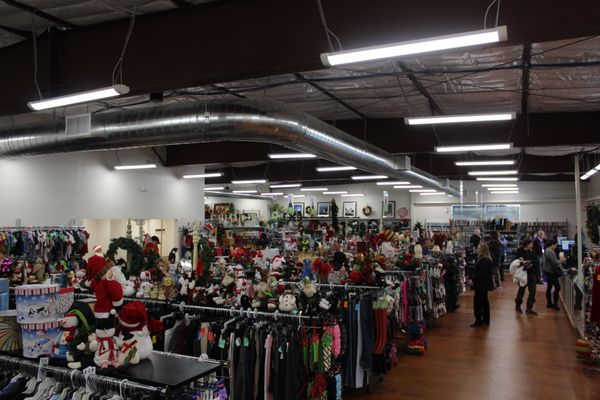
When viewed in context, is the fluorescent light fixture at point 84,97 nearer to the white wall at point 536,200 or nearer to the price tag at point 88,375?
the price tag at point 88,375

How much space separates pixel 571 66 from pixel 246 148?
24.2 ft

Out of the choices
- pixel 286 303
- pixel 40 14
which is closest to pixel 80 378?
pixel 286 303

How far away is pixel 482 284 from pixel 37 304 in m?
8.12

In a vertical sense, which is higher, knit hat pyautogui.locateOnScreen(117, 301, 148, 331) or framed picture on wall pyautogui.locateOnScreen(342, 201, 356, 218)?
framed picture on wall pyautogui.locateOnScreen(342, 201, 356, 218)

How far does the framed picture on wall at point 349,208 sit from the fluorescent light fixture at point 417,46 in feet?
65.6

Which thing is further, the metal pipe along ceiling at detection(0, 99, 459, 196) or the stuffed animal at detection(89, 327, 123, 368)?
the metal pipe along ceiling at detection(0, 99, 459, 196)

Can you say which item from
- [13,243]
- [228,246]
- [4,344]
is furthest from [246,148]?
[4,344]

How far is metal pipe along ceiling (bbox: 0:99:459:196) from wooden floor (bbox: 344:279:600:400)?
3514mm

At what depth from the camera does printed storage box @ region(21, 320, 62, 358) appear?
316 centimetres

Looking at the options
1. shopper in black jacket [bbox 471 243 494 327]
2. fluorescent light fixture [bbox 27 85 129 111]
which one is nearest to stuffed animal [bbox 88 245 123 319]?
fluorescent light fixture [bbox 27 85 129 111]

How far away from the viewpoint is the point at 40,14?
545 cm

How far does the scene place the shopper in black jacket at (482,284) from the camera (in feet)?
30.2

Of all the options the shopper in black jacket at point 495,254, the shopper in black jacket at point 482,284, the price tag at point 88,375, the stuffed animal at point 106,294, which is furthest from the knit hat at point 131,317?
the shopper in black jacket at point 495,254

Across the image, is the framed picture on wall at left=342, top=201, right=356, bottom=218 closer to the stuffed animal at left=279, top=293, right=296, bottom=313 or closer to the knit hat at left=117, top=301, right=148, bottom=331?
the stuffed animal at left=279, top=293, right=296, bottom=313
